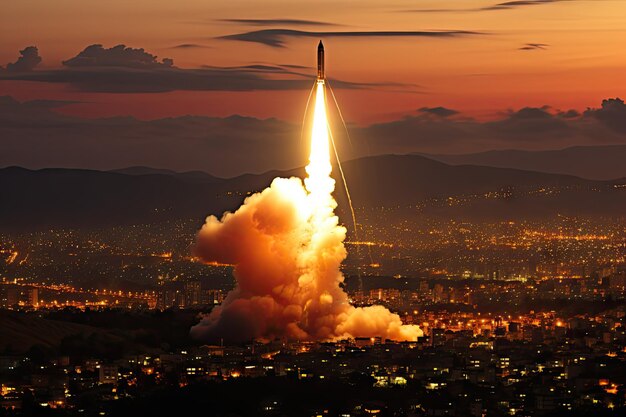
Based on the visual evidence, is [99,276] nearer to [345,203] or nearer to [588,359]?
[345,203]

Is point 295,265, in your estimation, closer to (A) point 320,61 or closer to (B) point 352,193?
(A) point 320,61

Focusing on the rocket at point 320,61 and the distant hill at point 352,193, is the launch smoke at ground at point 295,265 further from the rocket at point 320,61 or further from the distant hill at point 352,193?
the distant hill at point 352,193

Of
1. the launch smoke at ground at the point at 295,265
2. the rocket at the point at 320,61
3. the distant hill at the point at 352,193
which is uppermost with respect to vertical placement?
the distant hill at the point at 352,193

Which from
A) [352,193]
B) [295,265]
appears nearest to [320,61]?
[295,265]

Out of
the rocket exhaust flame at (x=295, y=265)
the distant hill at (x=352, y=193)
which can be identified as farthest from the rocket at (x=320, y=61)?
the distant hill at (x=352, y=193)

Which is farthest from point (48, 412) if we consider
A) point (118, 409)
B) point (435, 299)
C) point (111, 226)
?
point (111, 226)

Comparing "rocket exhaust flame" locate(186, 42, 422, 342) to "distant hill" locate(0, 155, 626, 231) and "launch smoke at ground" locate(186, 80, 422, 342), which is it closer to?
"launch smoke at ground" locate(186, 80, 422, 342)
